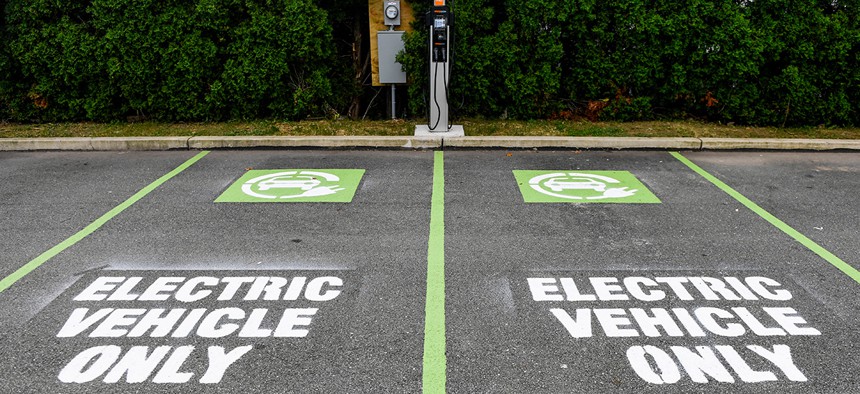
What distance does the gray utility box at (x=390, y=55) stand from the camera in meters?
9.33

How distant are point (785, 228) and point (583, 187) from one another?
1.91 m

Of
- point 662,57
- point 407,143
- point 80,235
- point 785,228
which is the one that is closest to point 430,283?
point 80,235

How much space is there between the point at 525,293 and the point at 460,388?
1.17m

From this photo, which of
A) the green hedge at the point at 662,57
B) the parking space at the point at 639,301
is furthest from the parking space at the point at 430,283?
the green hedge at the point at 662,57

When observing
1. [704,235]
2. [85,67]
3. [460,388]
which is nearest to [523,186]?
[704,235]

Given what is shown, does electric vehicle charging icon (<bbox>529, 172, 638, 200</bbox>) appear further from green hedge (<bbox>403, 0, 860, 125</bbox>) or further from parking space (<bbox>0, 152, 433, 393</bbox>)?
green hedge (<bbox>403, 0, 860, 125</bbox>)

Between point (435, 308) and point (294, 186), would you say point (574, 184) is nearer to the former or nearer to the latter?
point (294, 186)

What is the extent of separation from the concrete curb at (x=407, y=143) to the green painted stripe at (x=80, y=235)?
A: 3.48 feet

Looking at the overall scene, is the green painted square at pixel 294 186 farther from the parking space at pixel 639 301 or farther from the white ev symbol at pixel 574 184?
the white ev symbol at pixel 574 184

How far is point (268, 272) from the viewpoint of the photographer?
467cm

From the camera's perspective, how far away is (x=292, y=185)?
691cm

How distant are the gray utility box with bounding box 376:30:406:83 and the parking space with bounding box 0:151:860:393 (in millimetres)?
2655

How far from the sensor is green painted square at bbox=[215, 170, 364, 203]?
6.46m

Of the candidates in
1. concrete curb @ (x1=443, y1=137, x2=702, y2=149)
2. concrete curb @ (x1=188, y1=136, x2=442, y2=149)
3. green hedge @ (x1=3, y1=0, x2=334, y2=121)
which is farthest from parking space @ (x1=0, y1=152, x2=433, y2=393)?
green hedge @ (x1=3, y1=0, x2=334, y2=121)
